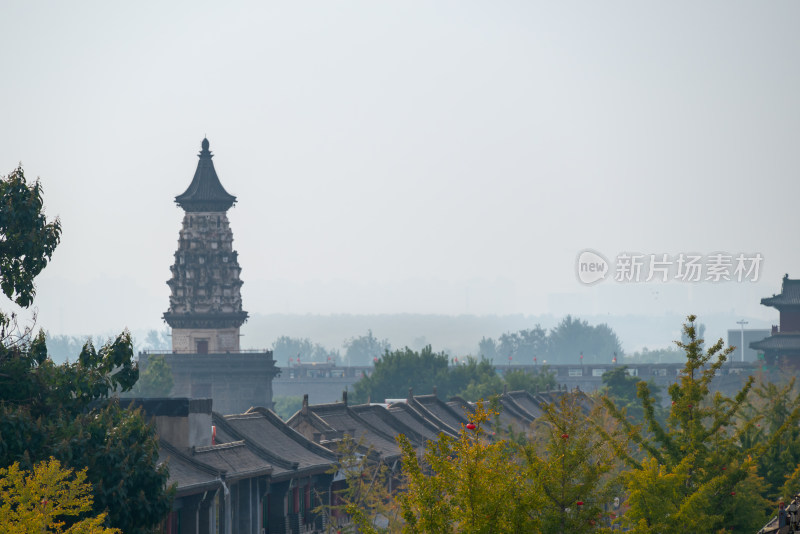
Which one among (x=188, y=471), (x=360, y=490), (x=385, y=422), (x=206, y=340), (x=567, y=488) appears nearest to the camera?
(x=567, y=488)

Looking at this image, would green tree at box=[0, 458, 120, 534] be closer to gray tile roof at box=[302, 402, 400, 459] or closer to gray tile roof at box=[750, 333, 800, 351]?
gray tile roof at box=[302, 402, 400, 459]

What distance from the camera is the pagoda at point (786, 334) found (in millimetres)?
156875

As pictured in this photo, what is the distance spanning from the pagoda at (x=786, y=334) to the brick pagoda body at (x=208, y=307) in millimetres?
64429

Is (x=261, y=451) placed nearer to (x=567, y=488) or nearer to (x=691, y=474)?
(x=691, y=474)

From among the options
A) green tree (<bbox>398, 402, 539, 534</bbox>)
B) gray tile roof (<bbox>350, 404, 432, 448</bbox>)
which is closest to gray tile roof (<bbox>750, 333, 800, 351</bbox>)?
gray tile roof (<bbox>350, 404, 432, 448</bbox>)

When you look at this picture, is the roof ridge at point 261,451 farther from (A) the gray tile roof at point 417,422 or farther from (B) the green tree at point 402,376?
(B) the green tree at point 402,376

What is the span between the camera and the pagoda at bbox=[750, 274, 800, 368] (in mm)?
156875

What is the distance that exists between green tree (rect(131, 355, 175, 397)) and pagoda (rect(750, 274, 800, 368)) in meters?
72.3

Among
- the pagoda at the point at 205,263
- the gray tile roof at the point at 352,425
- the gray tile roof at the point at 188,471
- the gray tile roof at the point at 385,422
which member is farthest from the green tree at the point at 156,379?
the gray tile roof at the point at 188,471

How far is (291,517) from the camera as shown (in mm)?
52750

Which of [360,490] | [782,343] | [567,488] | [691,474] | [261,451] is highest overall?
[782,343]

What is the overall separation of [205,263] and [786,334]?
242 feet

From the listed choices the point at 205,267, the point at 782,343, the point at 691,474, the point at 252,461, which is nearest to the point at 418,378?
the point at 205,267

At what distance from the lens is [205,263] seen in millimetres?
134250
